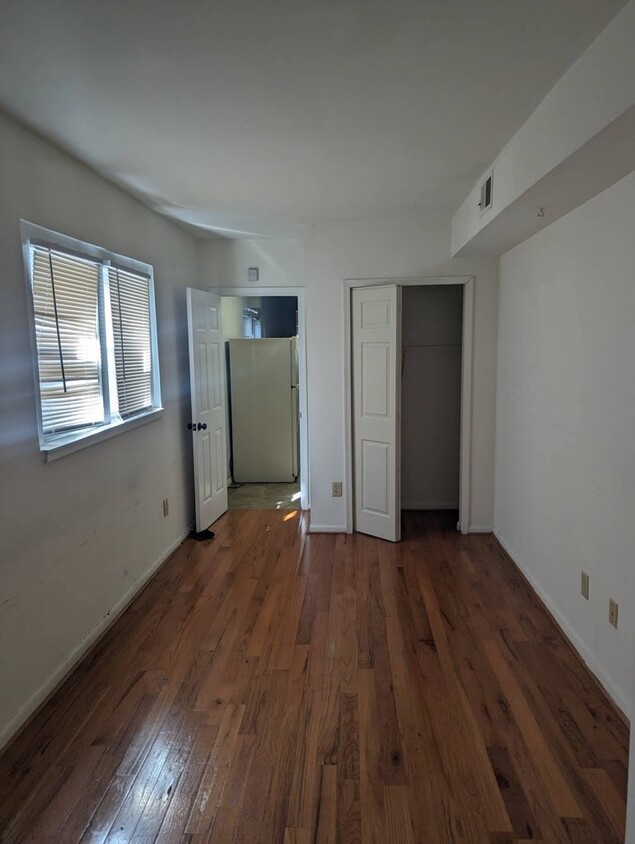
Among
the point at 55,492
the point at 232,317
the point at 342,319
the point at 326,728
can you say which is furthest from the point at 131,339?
the point at 232,317

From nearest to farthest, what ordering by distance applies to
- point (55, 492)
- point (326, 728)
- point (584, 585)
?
1. point (326, 728)
2. point (55, 492)
3. point (584, 585)

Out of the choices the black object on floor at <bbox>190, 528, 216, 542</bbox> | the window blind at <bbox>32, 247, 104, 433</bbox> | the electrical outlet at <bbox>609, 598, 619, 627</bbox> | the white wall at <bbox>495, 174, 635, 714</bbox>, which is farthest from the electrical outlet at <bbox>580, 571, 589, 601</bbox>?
the black object on floor at <bbox>190, 528, 216, 542</bbox>

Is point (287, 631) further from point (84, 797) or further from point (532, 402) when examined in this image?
point (532, 402)

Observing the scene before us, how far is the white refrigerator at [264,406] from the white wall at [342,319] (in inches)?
62.4

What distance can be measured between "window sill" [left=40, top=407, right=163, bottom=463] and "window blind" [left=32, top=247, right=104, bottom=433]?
0.06 metres

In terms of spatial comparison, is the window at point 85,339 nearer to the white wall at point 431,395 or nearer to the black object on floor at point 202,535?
the black object on floor at point 202,535

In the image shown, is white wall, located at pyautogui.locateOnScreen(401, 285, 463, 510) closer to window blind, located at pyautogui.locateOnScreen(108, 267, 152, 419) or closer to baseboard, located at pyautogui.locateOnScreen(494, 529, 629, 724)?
baseboard, located at pyautogui.locateOnScreen(494, 529, 629, 724)

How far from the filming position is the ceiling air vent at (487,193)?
2793 mm

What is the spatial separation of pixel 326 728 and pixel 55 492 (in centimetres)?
155

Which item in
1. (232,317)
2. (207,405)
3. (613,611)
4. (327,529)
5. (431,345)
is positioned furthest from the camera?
(232,317)

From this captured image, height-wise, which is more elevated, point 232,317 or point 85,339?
point 232,317

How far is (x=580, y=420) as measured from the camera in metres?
2.57

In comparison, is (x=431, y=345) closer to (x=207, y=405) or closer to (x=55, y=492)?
(x=207, y=405)

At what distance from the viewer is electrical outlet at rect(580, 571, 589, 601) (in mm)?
2502
